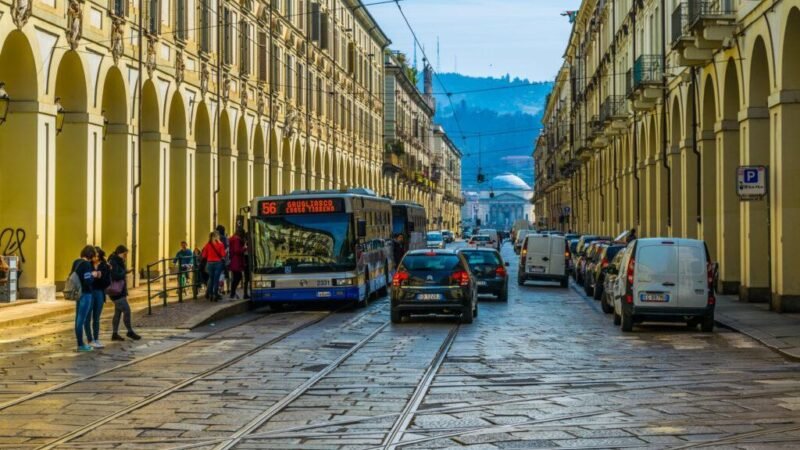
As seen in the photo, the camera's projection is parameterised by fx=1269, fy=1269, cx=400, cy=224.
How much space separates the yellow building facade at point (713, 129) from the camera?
26.1m

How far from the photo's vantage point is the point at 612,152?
62938 millimetres

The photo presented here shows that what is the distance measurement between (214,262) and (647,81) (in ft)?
61.6

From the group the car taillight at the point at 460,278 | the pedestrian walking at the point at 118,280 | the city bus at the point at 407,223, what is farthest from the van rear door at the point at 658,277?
the city bus at the point at 407,223

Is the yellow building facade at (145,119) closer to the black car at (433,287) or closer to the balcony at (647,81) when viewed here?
the black car at (433,287)

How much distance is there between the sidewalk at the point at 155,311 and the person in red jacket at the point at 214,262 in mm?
405

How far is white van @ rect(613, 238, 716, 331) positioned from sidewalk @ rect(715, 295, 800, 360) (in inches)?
37.4

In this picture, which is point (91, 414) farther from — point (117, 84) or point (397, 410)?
point (117, 84)

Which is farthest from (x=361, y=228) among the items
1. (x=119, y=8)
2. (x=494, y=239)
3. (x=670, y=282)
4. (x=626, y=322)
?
(x=494, y=239)

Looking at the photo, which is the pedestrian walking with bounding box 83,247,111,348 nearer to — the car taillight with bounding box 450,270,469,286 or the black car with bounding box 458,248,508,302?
the car taillight with bounding box 450,270,469,286

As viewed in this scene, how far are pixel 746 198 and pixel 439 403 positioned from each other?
1422 centimetres

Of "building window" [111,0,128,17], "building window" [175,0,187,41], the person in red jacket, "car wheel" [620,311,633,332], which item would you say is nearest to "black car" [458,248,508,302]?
the person in red jacket

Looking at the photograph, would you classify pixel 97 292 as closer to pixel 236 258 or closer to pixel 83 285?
Result: pixel 83 285

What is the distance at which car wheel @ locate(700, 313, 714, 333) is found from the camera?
22531 mm

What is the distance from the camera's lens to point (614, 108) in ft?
185
